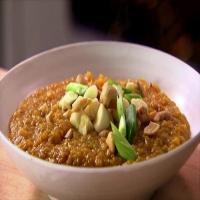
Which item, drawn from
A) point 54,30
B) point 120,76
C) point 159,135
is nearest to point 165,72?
point 120,76

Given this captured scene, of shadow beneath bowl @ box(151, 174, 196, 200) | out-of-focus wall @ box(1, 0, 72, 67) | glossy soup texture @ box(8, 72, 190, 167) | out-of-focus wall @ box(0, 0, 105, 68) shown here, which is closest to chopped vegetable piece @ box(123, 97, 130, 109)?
glossy soup texture @ box(8, 72, 190, 167)

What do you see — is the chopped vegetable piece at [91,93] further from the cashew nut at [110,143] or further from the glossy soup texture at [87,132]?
the cashew nut at [110,143]

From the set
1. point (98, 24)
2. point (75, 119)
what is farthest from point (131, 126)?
point (98, 24)

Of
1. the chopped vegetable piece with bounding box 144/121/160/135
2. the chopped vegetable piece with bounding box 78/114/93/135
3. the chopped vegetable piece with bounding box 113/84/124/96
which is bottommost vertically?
the chopped vegetable piece with bounding box 78/114/93/135

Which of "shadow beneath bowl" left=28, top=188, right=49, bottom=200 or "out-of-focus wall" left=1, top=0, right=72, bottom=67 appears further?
"out-of-focus wall" left=1, top=0, right=72, bottom=67

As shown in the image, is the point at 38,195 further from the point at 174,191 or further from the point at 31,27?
the point at 31,27

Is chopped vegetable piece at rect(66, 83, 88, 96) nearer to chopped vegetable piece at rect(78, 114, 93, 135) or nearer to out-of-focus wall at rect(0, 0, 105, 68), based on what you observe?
chopped vegetable piece at rect(78, 114, 93, 135)
